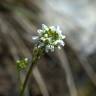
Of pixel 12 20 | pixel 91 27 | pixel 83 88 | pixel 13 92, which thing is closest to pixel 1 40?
pixel 12 20

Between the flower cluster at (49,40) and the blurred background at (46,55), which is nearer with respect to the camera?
the flower cluster at (49,40)

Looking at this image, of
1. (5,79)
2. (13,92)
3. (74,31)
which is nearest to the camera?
(13,92)

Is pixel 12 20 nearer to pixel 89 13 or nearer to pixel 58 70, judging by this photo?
pixel 58 70

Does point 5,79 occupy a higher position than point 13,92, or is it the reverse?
point 5,79

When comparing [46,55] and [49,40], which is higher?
[46,55]

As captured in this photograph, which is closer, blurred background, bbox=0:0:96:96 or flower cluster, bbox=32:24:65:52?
flower cluster, bbox=32:24:65:52

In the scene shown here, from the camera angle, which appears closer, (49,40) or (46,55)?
(49,40)

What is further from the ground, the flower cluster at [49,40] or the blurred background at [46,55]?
the blurred background at [46,55]

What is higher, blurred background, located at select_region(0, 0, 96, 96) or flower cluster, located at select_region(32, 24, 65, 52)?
blurred background, located at select_region(0, 0, 96, 96)
